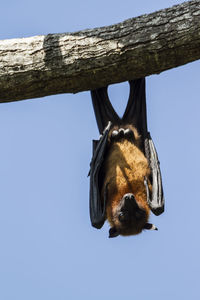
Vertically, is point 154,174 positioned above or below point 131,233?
above

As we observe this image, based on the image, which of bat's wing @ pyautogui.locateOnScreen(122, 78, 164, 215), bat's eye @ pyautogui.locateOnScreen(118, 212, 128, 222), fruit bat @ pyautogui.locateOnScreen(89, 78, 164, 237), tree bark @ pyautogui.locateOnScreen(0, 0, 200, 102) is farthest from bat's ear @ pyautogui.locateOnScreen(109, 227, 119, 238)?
tree bark @ pyautogui.locateOnScreen(0, 0, 200, 102)

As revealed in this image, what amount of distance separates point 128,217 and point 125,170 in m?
0.89

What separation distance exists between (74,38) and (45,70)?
0.66 metres

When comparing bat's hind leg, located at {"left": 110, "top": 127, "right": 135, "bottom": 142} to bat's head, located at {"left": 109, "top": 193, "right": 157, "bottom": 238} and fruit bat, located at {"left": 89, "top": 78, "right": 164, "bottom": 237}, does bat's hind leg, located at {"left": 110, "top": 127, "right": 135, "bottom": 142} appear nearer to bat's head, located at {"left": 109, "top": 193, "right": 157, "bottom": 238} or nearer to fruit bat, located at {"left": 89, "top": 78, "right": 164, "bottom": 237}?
fruit bat, located at {"left": 89, "top": 78, "right": 164, "bottom": 237}

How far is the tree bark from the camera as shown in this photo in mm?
6352

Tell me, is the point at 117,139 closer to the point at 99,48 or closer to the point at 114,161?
the point at 114,161

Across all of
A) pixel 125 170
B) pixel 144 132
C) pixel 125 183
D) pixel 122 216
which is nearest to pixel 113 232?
pixel 122 216

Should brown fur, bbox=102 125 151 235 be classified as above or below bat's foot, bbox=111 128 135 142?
below

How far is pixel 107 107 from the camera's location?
829 centimetres

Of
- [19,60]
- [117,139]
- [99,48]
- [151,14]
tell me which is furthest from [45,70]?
[117,139]

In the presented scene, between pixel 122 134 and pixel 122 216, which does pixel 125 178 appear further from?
pixel 122 134

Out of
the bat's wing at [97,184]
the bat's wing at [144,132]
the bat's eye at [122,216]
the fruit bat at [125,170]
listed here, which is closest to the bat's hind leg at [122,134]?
the fruit bat at [125,170]

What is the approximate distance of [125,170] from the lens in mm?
8320

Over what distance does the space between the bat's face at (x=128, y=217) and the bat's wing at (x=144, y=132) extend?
0.33 m
